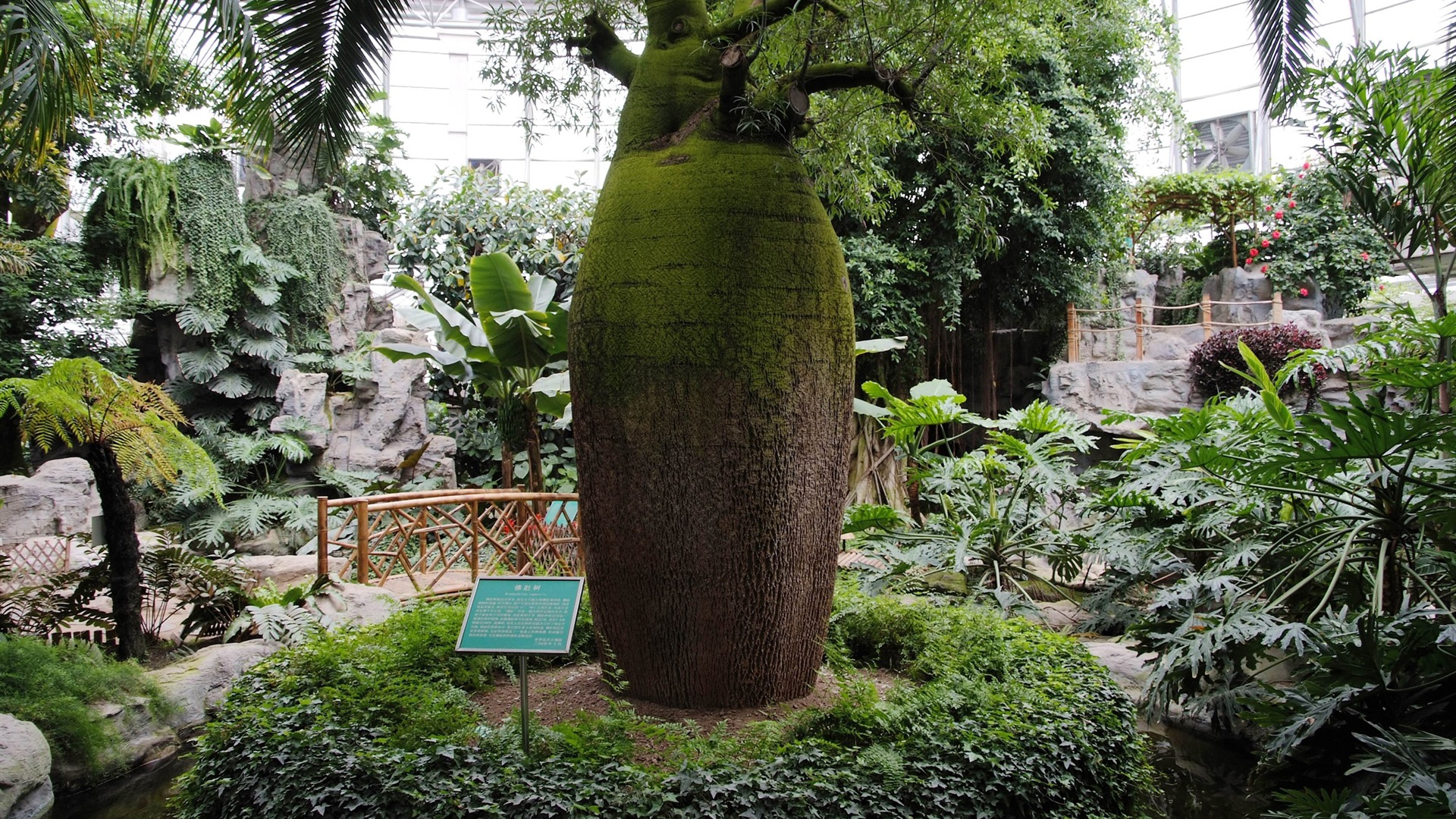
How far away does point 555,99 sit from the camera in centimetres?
491

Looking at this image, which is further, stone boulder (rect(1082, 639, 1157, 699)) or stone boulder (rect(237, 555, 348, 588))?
stone boulder (rect(237, 555, 348, 588))

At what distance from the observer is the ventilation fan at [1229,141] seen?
16859 mm

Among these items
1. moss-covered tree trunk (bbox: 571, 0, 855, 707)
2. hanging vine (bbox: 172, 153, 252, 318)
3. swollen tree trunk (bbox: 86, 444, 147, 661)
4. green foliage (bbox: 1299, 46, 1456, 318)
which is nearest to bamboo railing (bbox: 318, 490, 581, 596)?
swollen tree trunk (bbox: 86, 444, 147, 661)

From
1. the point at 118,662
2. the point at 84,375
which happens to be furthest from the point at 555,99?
the point at 118,662

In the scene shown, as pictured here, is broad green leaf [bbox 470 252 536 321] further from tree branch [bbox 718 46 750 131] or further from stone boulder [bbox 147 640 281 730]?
tree branch [bbox 718 46 750 131]

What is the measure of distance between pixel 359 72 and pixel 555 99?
40.8 inches

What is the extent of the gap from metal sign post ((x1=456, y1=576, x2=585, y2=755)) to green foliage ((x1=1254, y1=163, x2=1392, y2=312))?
14.3m

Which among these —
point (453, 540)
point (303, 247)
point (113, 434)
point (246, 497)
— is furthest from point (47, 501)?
point (303, 247)

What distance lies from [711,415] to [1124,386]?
9.84 meters

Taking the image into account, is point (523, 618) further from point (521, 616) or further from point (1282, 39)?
point (1282, 39)

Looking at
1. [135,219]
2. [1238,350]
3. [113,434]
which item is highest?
[135,219]

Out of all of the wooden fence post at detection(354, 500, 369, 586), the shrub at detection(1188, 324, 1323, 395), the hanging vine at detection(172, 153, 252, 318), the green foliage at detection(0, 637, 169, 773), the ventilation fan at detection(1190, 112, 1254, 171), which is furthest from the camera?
the ventilation fan at detection(1190, 112, 1254, 171)

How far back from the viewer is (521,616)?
2.98 meters

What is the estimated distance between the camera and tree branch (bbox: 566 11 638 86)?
399 cm
